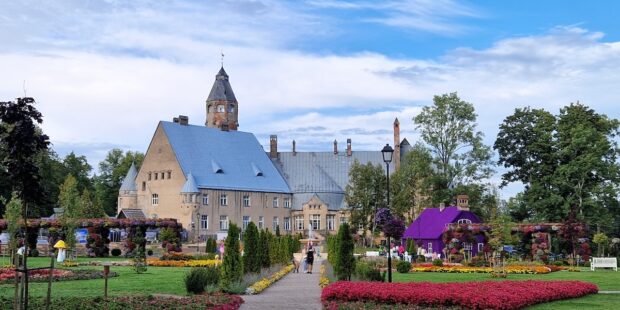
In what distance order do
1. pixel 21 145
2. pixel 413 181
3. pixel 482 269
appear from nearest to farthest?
1. pixel 21 145
2. pixel 482 269
3. pixel 413 181

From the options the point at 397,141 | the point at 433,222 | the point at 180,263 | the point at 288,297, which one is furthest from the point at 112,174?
the point at 288,297

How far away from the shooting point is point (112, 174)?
10644 centimetres

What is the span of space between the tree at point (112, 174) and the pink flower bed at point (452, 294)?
85863 mm

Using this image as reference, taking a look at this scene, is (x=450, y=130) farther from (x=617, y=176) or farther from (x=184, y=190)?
(x=184, y=190)

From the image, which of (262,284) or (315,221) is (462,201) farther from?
(262,284)

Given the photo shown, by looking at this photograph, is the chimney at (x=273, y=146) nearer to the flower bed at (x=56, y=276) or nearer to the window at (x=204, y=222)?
the window at (x=204, y=222)

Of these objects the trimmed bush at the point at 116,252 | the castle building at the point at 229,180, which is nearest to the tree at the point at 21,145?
the trimmed bush at the point at 116,252

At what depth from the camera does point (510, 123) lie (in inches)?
2584

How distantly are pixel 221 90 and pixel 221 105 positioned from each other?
225 cm

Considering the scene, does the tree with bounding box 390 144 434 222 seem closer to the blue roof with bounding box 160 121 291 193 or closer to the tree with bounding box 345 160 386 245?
the tree with bounding box 345 160 386 245

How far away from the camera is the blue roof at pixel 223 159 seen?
85750 mm

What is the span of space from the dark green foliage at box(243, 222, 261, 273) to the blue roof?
53.8 metres

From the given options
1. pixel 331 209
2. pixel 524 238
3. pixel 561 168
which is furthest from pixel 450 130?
pixel 331 209

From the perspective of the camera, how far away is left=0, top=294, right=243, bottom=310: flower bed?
18.3m
